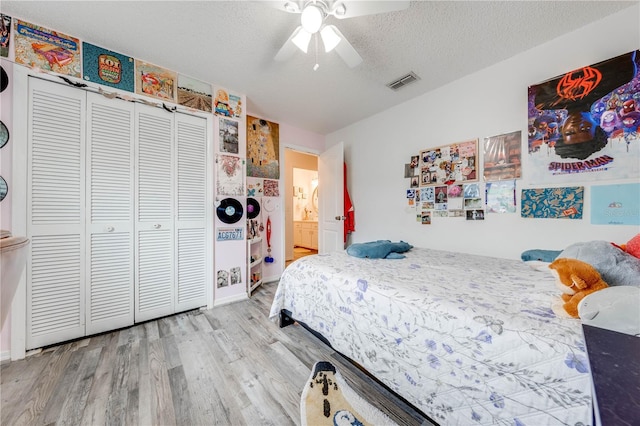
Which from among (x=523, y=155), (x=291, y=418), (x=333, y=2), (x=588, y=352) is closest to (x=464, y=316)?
(x=588, y=352)

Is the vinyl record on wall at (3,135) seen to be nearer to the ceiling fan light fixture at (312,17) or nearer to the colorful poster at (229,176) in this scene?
the colorful poster at (229,176)

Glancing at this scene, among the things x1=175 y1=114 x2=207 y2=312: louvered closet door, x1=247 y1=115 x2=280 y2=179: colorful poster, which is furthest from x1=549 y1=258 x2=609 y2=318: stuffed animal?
x1=247 y1=115 x2=280 y2=179: colorful poster

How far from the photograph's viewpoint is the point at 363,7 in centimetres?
135

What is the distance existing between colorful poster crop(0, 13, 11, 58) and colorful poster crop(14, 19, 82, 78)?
0.03m

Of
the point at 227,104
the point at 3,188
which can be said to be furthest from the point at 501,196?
the point at 3,188

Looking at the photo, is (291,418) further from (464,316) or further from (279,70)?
(279,70)

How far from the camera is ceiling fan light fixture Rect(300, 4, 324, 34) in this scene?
1.36 meters

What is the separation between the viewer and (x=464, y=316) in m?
0.97

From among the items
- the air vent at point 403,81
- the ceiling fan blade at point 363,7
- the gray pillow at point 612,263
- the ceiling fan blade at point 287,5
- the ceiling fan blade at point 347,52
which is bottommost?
the gray pillow at point 612,263

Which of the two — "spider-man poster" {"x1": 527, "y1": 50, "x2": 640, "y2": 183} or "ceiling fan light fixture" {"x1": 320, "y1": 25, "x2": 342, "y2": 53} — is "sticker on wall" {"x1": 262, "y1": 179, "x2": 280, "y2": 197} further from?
"spider-man poster" {"x1": 527, "y1": 50, "x2": 640, "y2": 183}

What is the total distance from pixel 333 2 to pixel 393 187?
2083mm

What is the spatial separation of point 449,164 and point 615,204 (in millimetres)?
1198

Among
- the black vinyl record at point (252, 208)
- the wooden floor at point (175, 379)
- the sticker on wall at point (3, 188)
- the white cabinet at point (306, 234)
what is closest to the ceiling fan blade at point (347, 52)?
the black vinyl record at point (252, 208)

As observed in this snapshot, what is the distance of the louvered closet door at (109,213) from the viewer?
1.93 m
